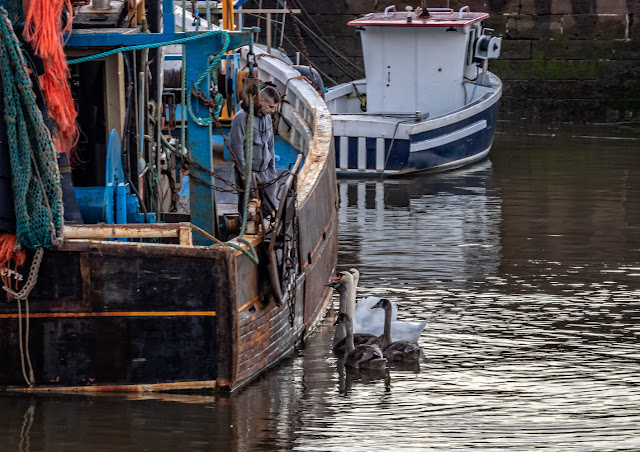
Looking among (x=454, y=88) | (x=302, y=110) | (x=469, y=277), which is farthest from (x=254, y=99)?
(x=454, y=88)

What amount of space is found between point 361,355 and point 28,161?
3.03 metres

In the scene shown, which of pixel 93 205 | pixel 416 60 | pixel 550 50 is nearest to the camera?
pixel 93 205

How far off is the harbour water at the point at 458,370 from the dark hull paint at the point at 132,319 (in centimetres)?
19

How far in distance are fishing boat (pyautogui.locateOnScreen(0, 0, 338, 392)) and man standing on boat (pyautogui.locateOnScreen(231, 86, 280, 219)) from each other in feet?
0.73

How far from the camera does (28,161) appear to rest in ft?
23.5

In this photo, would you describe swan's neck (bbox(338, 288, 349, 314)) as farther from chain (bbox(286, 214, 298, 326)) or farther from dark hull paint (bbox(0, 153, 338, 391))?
dark hull paint (bbox(0, 153, 338, 391))

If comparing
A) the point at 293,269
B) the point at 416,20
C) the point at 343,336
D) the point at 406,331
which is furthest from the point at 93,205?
the point at 416,20

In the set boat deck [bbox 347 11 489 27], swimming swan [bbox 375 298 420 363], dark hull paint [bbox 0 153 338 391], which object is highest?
boat deck [bbox 347 11 489 27]

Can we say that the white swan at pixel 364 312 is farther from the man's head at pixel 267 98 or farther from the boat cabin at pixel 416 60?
the boat cabin at pixel 416 60

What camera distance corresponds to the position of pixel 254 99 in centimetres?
900

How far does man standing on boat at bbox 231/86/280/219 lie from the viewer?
920 cm

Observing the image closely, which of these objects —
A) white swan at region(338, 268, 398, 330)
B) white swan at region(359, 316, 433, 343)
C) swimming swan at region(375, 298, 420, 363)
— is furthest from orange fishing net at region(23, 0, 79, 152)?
white swan at region(359, 316, 433, 343)

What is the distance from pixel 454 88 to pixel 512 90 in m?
5.69

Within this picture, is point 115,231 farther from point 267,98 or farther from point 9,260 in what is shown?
point 267,98
